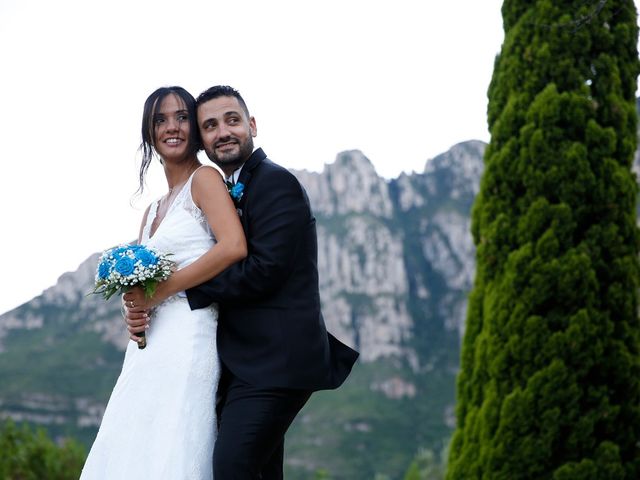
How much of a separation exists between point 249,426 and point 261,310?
42 cm

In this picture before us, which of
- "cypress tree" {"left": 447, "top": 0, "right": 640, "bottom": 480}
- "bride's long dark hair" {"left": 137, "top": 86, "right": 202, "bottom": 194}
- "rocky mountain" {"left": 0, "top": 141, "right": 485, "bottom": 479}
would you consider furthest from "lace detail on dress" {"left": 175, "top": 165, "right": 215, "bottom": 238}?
"rocky mountain" {"left": 0, "top": 141, "right": 485, "bottom": 479}

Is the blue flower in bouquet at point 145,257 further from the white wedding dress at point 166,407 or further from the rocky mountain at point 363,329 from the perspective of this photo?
the rocky mountain at point 363,329

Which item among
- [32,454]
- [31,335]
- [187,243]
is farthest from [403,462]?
[187,243]

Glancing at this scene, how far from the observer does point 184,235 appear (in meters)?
2.98

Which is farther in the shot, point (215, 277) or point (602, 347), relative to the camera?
point (602, 347)

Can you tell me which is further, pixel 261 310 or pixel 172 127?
pixel 172 127

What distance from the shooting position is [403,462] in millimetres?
73500

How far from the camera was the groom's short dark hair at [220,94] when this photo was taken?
2.99m

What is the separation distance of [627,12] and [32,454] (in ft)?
25.8

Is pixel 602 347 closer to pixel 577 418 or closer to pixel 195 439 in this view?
pixel 577 418

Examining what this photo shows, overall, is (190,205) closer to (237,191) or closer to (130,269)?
(237,191)

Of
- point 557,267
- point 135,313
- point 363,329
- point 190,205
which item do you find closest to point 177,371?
point 135,313

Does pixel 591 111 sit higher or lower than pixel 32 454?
higher

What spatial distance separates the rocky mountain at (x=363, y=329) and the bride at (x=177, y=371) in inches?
2651
